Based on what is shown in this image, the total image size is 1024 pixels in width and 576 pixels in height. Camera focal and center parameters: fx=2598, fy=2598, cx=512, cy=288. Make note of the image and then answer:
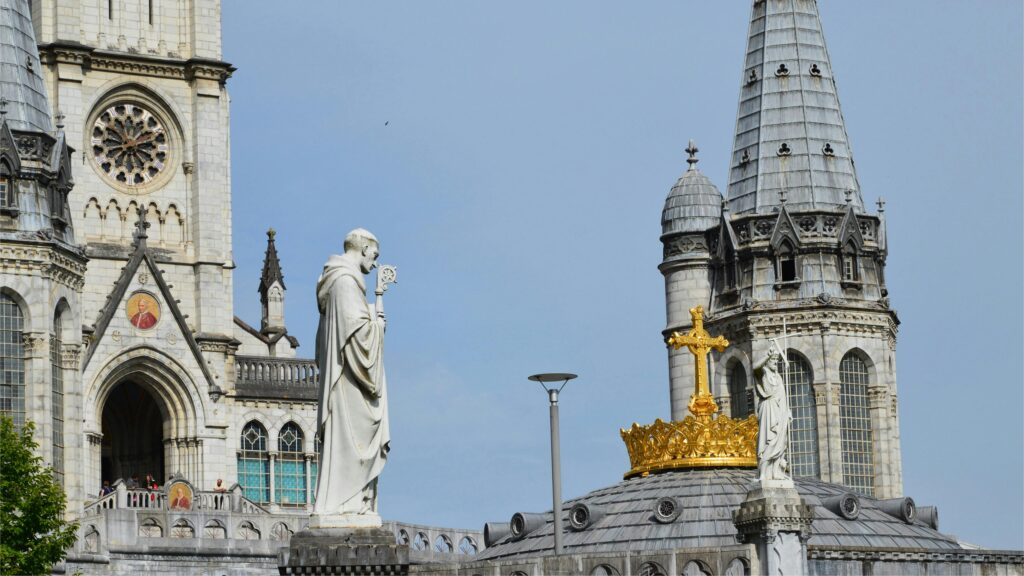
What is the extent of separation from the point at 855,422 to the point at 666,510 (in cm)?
3927

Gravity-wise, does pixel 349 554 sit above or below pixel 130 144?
below

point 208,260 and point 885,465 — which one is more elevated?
point 208,260

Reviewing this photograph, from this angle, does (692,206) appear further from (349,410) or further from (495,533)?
(349,410)

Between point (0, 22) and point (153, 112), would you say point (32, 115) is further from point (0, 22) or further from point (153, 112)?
point (153, 112)

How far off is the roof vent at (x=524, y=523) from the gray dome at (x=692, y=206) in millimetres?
38509

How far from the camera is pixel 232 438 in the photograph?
298 feet

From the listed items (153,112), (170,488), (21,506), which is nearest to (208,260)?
(153,112)

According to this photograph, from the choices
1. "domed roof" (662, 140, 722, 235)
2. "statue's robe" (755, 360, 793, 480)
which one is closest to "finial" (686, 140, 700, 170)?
"domed roof" (662, 140, 722, 235)

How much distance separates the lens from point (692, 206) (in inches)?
3457

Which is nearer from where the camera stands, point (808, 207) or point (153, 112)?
point (808, 207)

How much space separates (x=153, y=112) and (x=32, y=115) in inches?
591

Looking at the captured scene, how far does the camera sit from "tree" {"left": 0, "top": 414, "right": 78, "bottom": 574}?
47844 mm

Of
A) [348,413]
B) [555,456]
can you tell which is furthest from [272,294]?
[348,413]

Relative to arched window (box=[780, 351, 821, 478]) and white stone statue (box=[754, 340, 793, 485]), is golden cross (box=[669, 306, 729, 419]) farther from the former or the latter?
arched window (box=[780, 351, 821, 478])
